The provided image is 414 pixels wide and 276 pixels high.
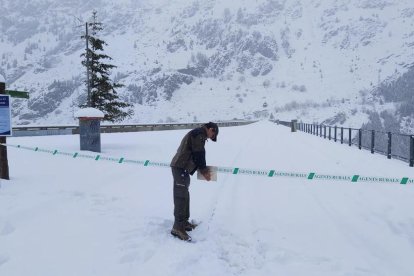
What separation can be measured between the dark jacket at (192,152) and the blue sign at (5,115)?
4984mm

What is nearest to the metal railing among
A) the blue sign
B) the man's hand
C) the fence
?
the fence

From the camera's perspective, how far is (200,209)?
839 cm

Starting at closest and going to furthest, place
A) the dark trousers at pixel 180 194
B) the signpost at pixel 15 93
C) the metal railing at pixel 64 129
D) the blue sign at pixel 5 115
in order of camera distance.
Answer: the dark trousers at pixel 180 194 → the blue sign at pixel 5 115 → the signpost at pixel 15 93 → the metal railing at pixel 64 129

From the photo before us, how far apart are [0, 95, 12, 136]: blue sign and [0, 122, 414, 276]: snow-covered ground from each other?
1235mm

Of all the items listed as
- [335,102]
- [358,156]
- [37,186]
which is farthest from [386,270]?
[335,102]

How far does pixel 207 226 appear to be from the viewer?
23.6 feet

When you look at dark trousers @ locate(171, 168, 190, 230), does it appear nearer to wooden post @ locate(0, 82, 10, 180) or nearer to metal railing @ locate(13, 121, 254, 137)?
wooden post @ locate(0, 82, 10, 180)

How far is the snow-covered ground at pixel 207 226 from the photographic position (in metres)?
5.62

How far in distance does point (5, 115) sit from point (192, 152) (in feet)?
17.5

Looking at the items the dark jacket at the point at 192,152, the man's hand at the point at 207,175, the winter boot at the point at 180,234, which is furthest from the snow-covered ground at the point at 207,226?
the dark jacket at the point at 192,152

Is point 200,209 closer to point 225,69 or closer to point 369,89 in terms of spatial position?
point 369,89

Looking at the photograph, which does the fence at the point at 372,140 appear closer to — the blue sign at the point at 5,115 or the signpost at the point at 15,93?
the signpost at the point at 15,93

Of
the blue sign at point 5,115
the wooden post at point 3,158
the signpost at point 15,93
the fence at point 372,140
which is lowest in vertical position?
the fence at point 372,140

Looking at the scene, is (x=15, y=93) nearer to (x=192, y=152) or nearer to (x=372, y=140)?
(x=192, y=152)
